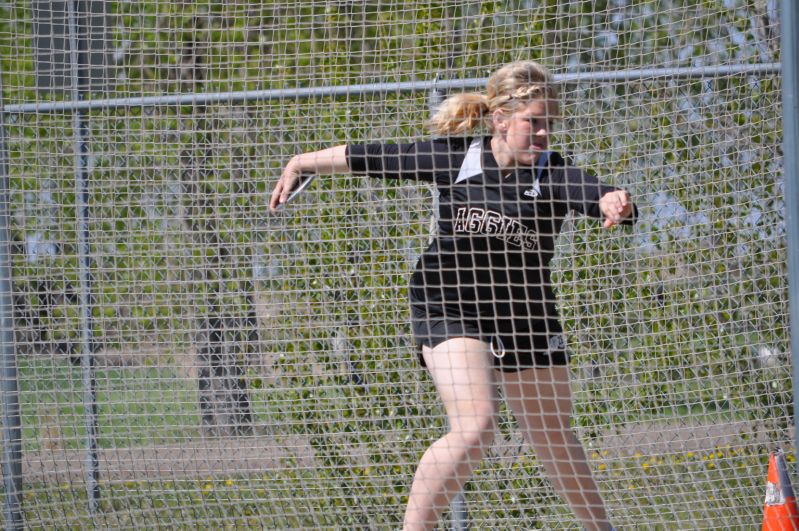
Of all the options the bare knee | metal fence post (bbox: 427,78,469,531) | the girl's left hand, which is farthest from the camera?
metal fence post (bbox: 427,78,469,531)

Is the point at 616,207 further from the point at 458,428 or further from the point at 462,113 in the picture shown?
the point at 458,428

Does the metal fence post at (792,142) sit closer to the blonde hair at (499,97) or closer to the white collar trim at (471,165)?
the blonde hair at (499,97)

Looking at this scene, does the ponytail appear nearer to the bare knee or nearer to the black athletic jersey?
the black athletic jersey

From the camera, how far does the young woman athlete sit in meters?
3.04

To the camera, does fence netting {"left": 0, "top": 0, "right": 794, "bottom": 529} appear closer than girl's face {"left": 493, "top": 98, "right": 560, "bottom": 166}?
No

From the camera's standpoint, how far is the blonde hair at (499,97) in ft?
10.2

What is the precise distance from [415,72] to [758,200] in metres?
1.55

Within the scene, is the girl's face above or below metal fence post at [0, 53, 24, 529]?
above

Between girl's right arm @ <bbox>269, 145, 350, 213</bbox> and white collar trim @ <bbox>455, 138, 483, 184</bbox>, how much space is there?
38 cm

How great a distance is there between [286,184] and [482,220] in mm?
650

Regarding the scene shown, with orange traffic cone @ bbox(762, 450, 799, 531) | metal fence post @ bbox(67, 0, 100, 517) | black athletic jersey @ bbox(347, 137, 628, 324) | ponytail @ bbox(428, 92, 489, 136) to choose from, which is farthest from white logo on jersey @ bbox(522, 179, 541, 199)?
metal fence post @ bbox(67, 0, 100, 517)

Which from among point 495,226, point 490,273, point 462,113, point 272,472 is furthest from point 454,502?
→ point 462,113

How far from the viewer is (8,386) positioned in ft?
13.5

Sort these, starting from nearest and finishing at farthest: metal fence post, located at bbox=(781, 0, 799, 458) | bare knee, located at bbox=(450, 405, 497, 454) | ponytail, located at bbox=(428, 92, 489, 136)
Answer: metal fence post, located at bbox=(781, 0, 799, 458), bare knee, located at bbox=(450, 405, 497, 454), ponytail, located at bbox=(428, 92, 489, 136)
